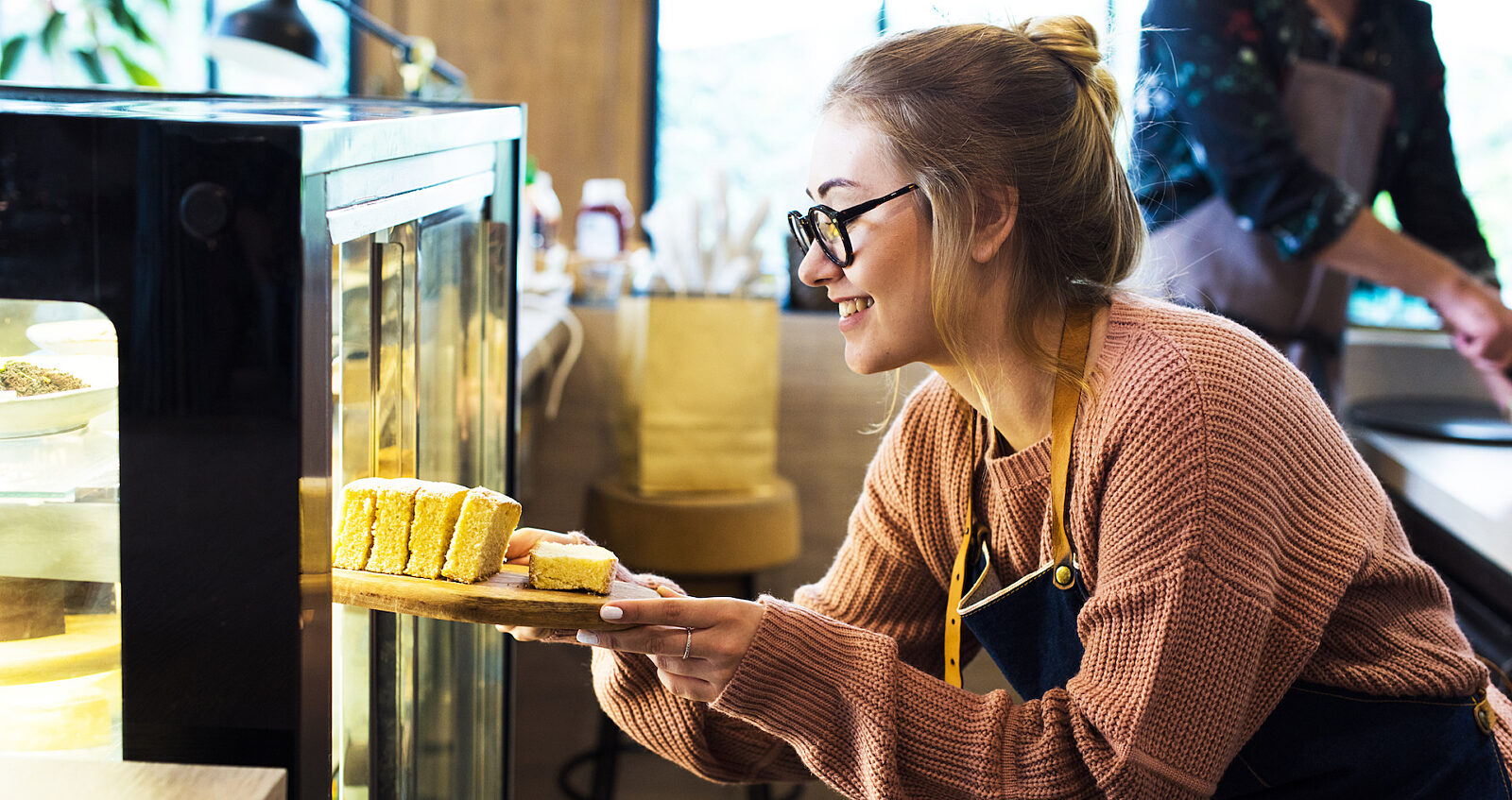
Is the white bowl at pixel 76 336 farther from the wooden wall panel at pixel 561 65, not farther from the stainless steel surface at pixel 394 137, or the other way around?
the wooden wall panel at pixel 561 65

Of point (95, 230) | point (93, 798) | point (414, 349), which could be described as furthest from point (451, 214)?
point (93, 798)

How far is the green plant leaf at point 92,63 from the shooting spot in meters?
2.85

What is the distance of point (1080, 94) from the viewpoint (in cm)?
101

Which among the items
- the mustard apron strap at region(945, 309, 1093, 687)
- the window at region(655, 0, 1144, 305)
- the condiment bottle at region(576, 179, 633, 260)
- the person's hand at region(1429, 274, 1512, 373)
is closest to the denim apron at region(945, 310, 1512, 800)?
the mustard apron strap at region(945, 309, 1093, 687)

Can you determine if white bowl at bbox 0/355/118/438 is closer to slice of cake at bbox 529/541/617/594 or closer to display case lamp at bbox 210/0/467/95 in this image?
slice of cake at bbox 529/541/617/594

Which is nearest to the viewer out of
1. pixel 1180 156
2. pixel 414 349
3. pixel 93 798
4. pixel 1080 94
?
pixel 93 798

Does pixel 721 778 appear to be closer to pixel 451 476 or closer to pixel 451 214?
pixel 451 476

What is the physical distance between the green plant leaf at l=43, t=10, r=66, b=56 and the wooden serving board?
2.60 meters

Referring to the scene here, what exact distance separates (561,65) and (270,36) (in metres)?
1.11

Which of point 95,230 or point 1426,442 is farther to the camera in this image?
point 1426,442

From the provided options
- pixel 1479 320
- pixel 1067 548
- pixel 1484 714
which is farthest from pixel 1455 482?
pixel 1067 548

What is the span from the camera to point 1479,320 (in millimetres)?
1809

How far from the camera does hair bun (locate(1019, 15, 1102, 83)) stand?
100 centimetres

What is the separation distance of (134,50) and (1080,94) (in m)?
3.06
